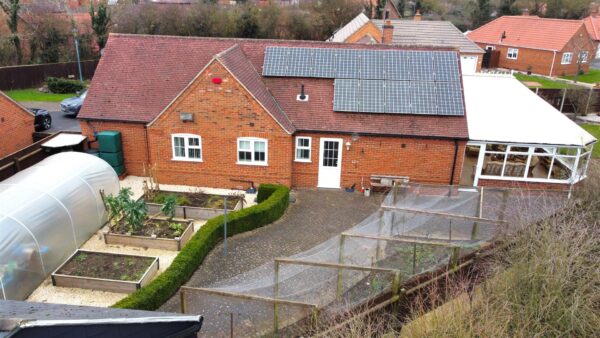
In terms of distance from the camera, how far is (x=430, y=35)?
37.6m

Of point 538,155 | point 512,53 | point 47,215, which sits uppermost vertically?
point 512,53

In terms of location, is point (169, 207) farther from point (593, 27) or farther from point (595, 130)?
point (593, 27)

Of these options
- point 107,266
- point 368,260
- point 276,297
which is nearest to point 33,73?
point 107,266

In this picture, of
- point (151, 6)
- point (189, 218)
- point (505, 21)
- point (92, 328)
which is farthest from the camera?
point (505, 21)

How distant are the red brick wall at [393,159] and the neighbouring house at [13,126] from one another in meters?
13.0

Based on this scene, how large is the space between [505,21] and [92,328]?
5768 centimetres

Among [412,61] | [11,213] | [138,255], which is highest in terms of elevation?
[412,61]

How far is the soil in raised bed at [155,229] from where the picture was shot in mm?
14852

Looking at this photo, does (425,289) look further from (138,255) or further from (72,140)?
(72,140)

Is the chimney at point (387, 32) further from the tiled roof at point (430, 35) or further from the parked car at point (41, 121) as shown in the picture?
the parked car at point (41, 121)

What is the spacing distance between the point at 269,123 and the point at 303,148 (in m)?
1.91

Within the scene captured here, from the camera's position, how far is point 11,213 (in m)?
12.2

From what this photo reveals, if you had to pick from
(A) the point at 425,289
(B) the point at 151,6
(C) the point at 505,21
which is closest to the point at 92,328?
(A) the point at 425,289

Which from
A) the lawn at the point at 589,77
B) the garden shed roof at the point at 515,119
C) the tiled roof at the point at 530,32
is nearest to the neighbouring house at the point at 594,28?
the lawn at the point at 589,77
